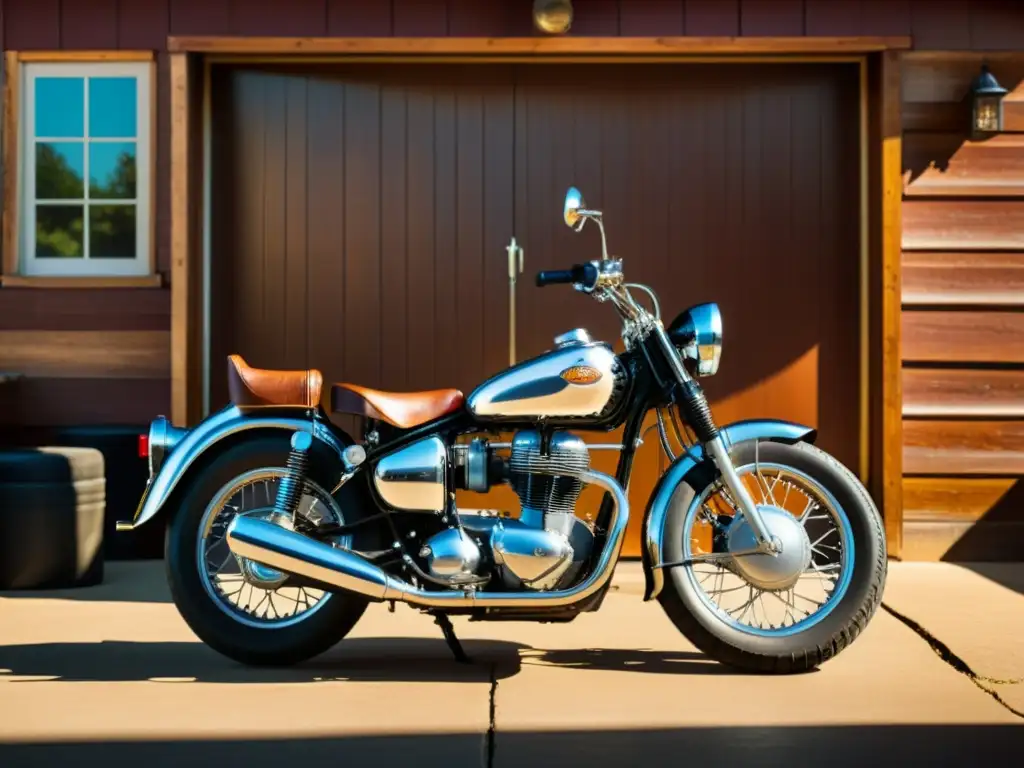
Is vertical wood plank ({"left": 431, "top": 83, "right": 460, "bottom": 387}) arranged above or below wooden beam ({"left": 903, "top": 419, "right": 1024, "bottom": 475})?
above

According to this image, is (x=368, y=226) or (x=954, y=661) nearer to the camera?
(x=954, y=661)

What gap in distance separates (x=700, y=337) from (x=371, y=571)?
1.17 meters

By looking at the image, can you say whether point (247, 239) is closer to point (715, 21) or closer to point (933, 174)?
point (715, 21)

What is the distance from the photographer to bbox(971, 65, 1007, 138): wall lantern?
20.7 feet

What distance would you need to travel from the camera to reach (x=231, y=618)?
165 inches

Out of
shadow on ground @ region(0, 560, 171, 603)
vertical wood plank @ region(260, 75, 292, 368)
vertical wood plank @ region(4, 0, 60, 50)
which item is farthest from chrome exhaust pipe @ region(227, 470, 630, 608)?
vertical wood plank @ region(4, 0, 60, 50)

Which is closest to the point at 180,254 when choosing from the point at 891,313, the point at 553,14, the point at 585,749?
the point at 553,14

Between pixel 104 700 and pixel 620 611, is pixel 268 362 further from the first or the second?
pixel 104 700

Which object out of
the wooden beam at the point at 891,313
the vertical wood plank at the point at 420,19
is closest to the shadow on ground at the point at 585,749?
the wooden beam at the point at 891,313

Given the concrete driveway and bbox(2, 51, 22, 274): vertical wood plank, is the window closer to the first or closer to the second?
Answer: bbox(2, 51, 22, 274): vertical wood plank

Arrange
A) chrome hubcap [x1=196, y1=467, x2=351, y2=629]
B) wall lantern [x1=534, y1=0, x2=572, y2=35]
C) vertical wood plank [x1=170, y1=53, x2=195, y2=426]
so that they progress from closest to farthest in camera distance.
Answer: chrome hubcap [x1=196, y1=467, x2=351, y2=629] → wall lantern [x1=534, y1=0, x2=572, y2=35] → vertical wood plank [x1=170, y1=53, x2=195, y2=426]

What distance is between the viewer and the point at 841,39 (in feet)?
21.0

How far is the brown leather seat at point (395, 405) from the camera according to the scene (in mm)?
4125

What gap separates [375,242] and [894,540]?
2784mm
